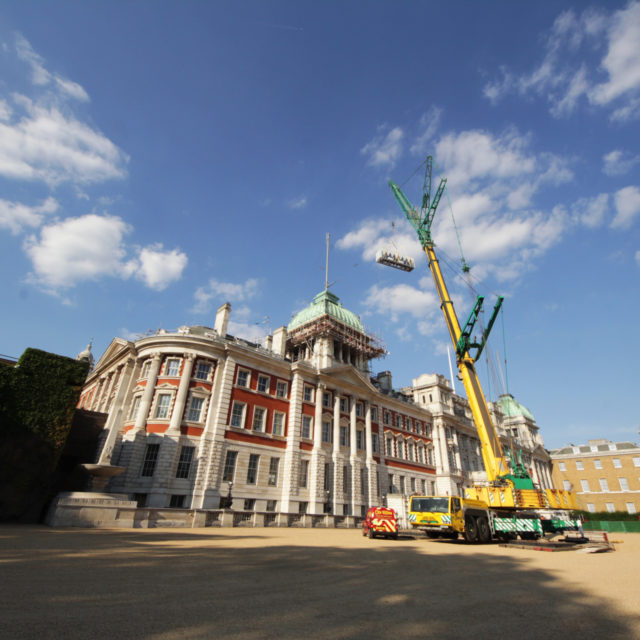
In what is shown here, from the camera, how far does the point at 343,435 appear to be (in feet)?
129

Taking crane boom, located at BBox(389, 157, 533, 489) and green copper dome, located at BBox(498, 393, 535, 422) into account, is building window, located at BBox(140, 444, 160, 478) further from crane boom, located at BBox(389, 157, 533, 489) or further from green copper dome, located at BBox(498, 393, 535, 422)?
green copper dome, located at BBox(498, 393, 535, 422)

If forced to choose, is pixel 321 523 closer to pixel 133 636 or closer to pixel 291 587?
pixel 291 587

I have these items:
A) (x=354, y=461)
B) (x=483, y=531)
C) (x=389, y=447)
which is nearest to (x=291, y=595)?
(x=483, y=531)

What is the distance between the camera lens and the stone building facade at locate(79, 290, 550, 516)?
93.5 feet

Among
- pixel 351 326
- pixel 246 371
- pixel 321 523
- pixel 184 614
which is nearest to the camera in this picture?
pixel 184 614

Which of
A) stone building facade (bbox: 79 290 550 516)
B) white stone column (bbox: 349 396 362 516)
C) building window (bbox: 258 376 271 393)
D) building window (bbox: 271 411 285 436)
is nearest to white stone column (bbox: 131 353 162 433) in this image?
stone building facade (bbox: 79 290 550 516)

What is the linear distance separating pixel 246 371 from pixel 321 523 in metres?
13.9

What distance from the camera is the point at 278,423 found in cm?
3522

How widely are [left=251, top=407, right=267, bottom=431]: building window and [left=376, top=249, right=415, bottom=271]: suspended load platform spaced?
62.4 ft

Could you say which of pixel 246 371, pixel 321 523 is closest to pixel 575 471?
pixel 321 523

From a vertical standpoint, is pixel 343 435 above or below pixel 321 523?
above

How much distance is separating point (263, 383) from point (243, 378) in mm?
2271

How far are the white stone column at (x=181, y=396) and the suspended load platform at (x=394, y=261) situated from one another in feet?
68.4

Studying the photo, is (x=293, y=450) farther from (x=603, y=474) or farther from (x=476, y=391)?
(x=603, y=474)
